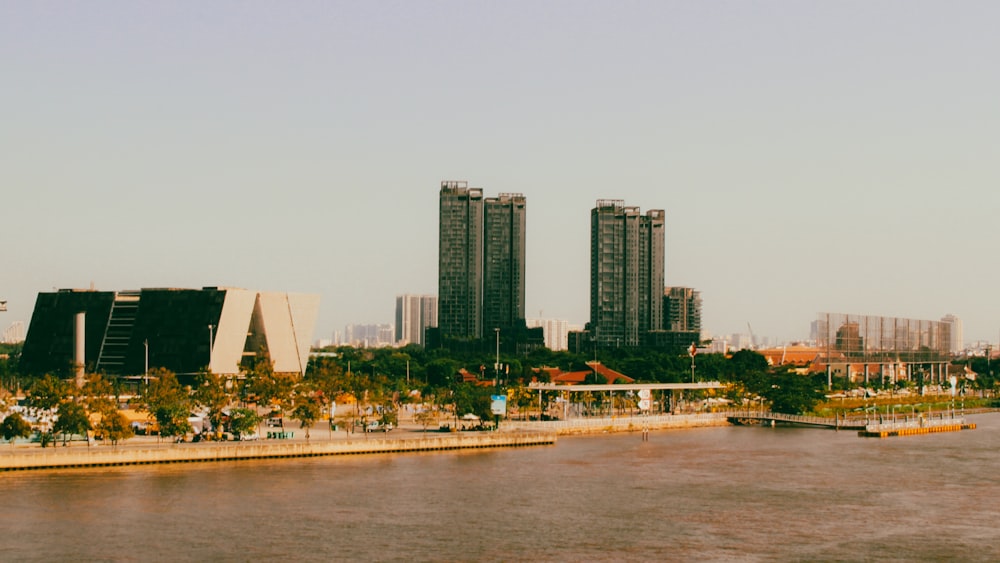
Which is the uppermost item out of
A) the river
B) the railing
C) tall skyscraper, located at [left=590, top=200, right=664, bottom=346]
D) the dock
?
tall skyscraper, located at [left=590, top=200, right=664, bottom=346]

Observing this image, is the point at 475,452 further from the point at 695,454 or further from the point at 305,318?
the point at 305,318

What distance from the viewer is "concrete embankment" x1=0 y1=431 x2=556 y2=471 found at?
202ft

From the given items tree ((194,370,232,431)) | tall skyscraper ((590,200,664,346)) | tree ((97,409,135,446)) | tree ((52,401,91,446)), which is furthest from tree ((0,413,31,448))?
tall skyscraper ((590,200,664,346))

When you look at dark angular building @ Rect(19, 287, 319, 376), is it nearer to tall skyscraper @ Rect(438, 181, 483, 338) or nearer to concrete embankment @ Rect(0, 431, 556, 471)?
concrete embankment @ Rect(0, 431, 556, 471)

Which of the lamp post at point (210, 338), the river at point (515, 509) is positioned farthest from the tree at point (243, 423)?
the lamp post at point (210, 338)

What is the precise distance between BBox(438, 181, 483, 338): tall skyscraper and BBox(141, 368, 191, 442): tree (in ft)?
373

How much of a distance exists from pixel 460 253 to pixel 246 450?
419 feet

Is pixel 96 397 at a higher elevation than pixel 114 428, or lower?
higher

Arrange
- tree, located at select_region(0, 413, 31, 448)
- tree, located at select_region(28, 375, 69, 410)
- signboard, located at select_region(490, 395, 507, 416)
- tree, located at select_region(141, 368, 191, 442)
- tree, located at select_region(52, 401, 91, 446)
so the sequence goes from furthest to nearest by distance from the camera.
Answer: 1. signboard, located at select_region(490, 395, 507, 416)
2. tree, located at select_region(141, 368, 191, 442)
3. tree, located at select_region(28, 375, 69, 410)
4. tree, located at select_region(0, 413, 31, 448)
5. tree, located at select_region(52, 401, 91, 446)

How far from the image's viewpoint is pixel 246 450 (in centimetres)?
6812

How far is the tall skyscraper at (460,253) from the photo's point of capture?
19338 cm

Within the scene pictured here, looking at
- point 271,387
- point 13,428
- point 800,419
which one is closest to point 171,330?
point 271,387

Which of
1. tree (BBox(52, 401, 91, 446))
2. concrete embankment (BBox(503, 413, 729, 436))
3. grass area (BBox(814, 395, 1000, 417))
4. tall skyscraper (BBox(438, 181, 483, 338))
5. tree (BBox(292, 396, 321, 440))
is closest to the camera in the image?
tree (BBox(52, 401, 91, 446))

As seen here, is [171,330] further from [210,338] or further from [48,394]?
[48,394]
